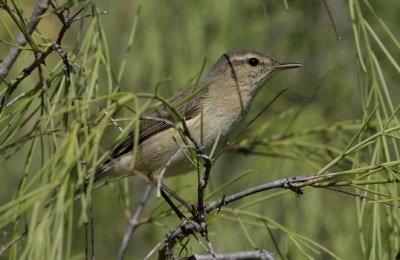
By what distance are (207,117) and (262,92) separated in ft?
4.02

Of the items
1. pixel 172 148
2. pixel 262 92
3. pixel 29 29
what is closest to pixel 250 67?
pixel 262 92

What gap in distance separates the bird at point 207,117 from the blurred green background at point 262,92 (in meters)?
0.14

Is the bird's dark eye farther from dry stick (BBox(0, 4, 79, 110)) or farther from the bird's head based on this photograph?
dry stick (BBox(0, 4, 79, 110))

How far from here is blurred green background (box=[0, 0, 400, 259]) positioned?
142 inches

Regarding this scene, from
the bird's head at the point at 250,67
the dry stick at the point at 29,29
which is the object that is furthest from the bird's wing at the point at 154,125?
the dry stick at the point at 29,29

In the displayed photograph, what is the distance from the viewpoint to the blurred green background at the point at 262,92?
361cm

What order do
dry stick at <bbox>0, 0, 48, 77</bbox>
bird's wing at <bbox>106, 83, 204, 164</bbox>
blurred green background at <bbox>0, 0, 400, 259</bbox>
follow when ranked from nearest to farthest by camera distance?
dry stick at <bbox>0, 0, 48, 77</bbox>
bird's wing at <bbox>106, 83, 204, 164</bbox>
blurred green background at <bbox>0, 0, 400, 259</bbox>

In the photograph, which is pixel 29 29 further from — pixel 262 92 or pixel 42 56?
pixel 262 92

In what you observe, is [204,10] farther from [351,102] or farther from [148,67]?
[351,102]

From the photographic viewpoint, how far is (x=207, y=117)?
3.45m

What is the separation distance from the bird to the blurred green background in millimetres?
141

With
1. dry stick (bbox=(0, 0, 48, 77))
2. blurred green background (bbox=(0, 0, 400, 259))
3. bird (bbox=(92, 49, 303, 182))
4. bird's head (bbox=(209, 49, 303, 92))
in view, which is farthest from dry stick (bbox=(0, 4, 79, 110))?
bird's head (bbox=(209, 49, 303, 92))

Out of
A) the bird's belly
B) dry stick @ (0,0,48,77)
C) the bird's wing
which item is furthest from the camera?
the bird's wing

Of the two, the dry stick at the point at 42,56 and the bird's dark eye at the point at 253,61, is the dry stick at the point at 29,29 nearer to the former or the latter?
the dry stick at the point at 42,56
